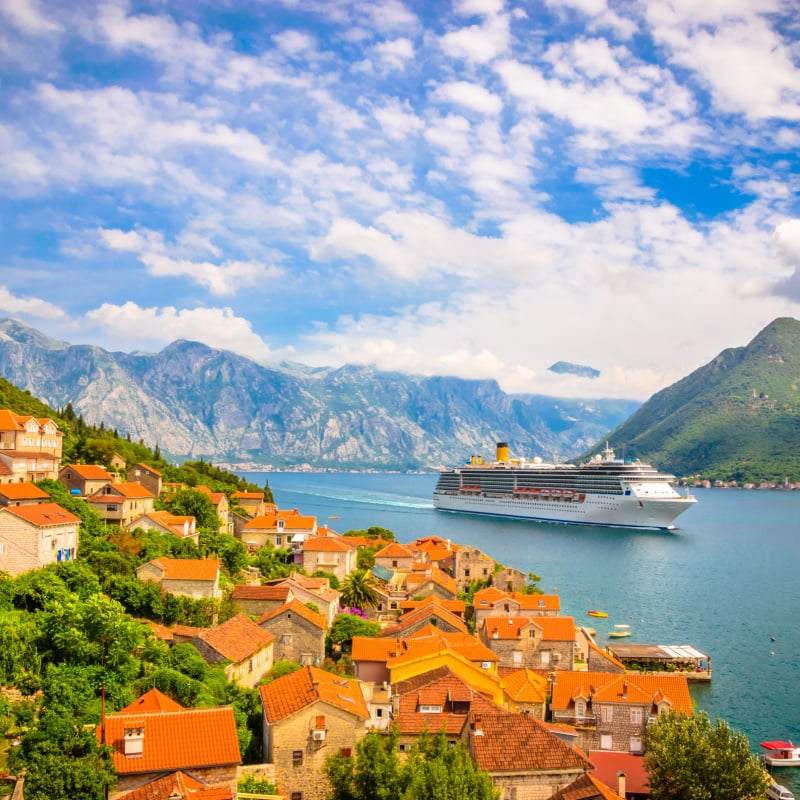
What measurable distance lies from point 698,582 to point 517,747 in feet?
190

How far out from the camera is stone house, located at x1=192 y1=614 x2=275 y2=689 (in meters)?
29.0

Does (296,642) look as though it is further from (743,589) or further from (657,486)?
(657,486)

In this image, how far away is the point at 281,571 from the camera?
5022 centimetres

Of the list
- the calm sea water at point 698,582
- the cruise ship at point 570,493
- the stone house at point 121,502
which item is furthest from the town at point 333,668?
the cruise ship at point 570,493

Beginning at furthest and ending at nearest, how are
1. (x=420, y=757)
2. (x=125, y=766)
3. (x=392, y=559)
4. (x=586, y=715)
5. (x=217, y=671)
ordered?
(x=392, y=559) → (x=586, y=715) → (x=217, y=671) → (x=420, y=757) → (x=125, y=766)

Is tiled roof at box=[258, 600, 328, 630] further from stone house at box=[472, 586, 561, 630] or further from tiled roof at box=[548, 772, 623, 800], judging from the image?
tiled roof at box=[548, 772, 623, 800]

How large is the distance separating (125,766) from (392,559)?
42842 millimetres

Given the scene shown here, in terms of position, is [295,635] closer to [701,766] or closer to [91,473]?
[701,766]

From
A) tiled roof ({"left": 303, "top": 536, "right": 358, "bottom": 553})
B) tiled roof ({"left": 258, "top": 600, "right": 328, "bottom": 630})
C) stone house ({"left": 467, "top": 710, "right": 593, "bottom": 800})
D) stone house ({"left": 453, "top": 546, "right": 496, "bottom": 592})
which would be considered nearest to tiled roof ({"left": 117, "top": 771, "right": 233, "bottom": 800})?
stone house ({"left": 467, "top": 710, "right": 593, "bottom": 800})

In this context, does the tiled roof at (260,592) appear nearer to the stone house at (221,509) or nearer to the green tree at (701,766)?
the stone house at (221,509)

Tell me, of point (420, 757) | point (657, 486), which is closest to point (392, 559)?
point (420, 757)

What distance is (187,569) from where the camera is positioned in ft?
119

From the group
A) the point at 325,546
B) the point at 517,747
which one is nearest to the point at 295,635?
the point at 517,747

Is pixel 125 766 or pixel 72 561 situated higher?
pixel 72 561
